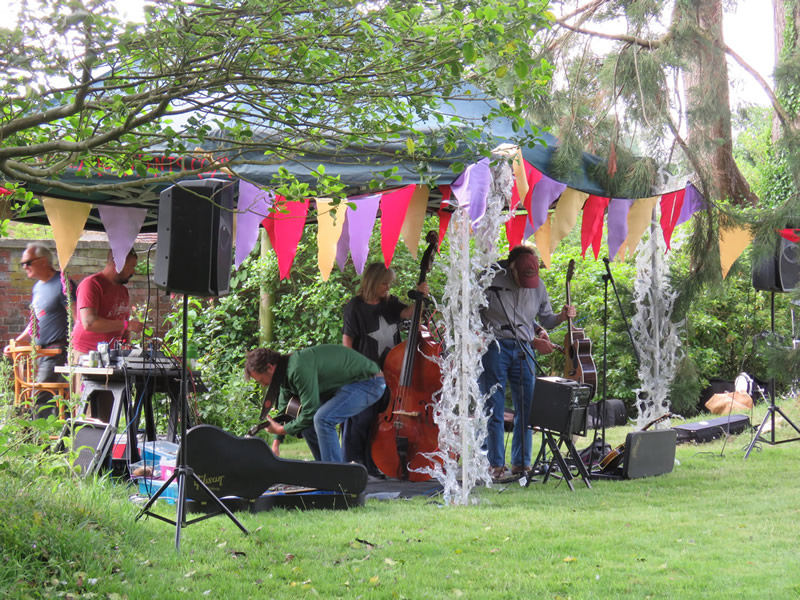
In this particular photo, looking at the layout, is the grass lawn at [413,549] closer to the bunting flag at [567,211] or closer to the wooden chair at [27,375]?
the wooden chair at [27,375]

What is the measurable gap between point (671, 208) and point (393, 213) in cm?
225

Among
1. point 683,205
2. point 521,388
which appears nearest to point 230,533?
point 521,388

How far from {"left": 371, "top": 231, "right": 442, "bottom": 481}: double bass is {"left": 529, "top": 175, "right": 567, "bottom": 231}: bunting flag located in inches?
27.9

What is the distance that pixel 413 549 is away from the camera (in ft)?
13.0

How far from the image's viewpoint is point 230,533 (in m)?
4.25

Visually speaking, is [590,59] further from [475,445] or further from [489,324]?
[475,445]

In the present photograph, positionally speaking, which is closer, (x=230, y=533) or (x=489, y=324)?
(x=230, y=533)

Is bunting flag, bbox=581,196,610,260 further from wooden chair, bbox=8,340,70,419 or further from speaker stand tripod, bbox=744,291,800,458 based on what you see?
wooden chair, bbox=8,340,70,419

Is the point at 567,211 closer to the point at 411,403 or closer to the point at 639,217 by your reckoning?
the point at 639,217

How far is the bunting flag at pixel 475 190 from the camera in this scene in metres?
5.04

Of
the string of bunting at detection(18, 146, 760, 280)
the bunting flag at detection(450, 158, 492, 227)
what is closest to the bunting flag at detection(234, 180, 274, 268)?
the string of bunting at detection(18, 146, 760, 280)

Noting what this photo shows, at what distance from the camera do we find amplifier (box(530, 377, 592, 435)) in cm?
553

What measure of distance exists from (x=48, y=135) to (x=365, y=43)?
1.53 meters

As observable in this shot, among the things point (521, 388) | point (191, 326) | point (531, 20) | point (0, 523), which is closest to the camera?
point (531, 20)
